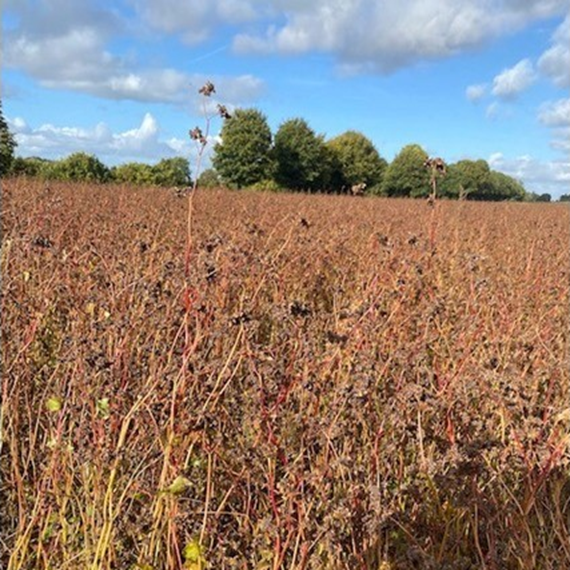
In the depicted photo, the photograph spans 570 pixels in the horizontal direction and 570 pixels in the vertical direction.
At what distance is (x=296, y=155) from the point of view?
46500mm

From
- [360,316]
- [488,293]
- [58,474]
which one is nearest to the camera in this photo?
[58,474]

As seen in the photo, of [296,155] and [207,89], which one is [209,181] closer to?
[296,155]

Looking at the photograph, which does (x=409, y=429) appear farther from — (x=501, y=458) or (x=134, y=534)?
(x=134, y=534)

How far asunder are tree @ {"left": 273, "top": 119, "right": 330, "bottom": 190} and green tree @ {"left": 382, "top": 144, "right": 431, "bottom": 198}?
6064mm

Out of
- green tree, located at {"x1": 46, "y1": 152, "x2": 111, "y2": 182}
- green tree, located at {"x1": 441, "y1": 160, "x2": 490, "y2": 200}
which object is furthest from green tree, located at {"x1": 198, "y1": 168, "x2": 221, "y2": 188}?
green tree, located at {"x1": 441, "y1": 160, "x2": 490, "y2": 200}

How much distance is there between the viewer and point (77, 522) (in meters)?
1.88

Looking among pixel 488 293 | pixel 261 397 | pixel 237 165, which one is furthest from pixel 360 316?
pixel 237 165

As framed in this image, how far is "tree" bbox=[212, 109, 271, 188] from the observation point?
145 feet

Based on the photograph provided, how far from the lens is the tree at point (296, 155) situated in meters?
46.3

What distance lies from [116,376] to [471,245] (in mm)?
5489

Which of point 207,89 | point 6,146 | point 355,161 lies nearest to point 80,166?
point 6,146

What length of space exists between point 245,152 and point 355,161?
553 inches

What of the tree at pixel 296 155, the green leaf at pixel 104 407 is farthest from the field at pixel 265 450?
the tree at pixel 296 155

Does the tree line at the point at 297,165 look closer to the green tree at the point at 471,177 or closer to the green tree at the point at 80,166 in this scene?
the green tree at the point at 471,177
